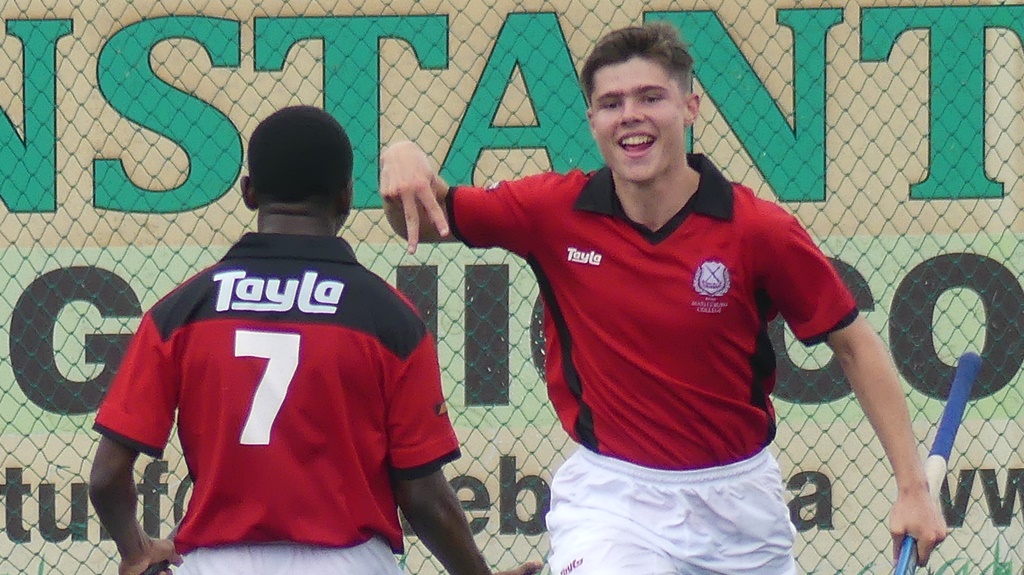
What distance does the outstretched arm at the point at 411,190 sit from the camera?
308 centimetres

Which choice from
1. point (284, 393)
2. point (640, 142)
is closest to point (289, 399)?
point (284, 393)

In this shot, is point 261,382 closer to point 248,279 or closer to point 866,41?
point 248,279

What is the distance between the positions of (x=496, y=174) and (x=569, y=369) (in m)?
3.46

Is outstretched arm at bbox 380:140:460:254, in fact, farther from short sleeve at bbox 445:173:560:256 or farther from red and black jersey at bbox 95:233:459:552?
red and black jersey at bbox 95:233:459:552

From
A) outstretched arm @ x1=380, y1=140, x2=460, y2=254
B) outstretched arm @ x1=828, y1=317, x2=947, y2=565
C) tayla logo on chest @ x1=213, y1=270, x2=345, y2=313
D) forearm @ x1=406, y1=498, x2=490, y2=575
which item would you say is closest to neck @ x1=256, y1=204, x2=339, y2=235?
tayla logo on chest @ x1=213, y1=270, x2=345, y2=313

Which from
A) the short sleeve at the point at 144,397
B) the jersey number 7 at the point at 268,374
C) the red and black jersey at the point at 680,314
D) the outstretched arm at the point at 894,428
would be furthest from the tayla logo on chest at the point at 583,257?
the short sleeve at the point at 144,397

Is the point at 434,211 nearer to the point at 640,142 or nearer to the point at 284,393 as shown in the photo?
the point at 640,142

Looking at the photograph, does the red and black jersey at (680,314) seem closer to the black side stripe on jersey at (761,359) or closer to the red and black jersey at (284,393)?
the black side stripe on jersey at (761,359)

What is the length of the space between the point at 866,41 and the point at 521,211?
3747 mm

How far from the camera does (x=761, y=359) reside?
3330 mm

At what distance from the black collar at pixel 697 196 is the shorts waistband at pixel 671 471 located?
51 centimetres

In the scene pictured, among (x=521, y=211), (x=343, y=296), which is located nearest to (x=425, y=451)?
(x=343, y=296)

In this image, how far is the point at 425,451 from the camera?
283 cm

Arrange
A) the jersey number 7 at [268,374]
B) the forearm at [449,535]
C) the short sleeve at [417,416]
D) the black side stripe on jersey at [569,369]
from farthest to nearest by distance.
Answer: the black side stripe on jersey at [569,369]
the forearm at [449,535]
the short sleeve at [417,416]
the jersey number 7 at [268,374]
